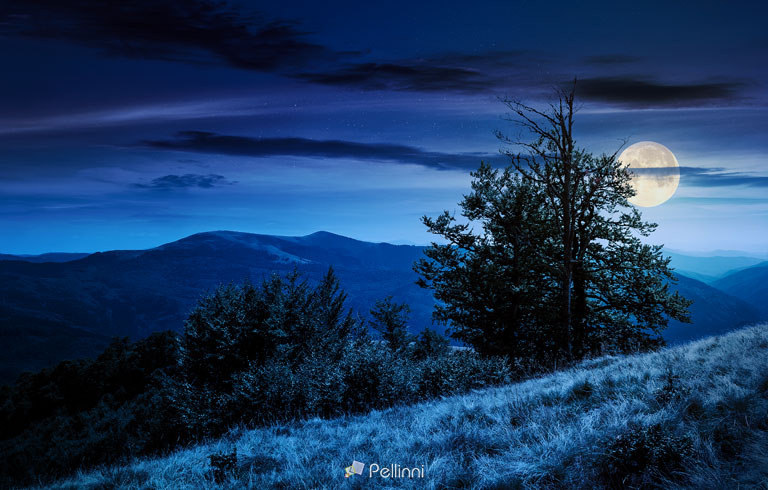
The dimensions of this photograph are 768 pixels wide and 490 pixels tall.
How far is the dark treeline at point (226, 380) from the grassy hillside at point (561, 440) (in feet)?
12.3

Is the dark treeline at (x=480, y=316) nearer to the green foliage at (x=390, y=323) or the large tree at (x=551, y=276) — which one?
the large tree at (x=551, y=276)

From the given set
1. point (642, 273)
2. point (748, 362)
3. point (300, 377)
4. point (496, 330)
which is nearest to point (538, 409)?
point (748, 362)

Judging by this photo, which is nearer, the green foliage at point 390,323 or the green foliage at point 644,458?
the green foliage at point 644,458

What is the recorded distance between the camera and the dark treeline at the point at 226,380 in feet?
45.1

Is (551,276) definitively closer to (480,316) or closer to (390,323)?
(480,316)

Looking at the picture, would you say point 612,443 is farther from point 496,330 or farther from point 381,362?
point 496,330

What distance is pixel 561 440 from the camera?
557 centimetres

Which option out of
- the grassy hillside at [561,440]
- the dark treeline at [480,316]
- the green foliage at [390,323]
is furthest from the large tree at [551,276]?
the green foliage at [390,323]

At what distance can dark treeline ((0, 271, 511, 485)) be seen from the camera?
13742 mm

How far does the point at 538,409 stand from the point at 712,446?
324cm

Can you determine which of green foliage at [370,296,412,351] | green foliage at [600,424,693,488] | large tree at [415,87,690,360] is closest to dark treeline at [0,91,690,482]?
large tree at [415,87,690,360]

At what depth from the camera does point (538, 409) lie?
7.58m

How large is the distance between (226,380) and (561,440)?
27683 millimetres

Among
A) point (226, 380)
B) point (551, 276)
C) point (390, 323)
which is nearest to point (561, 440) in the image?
point (551, 276)
